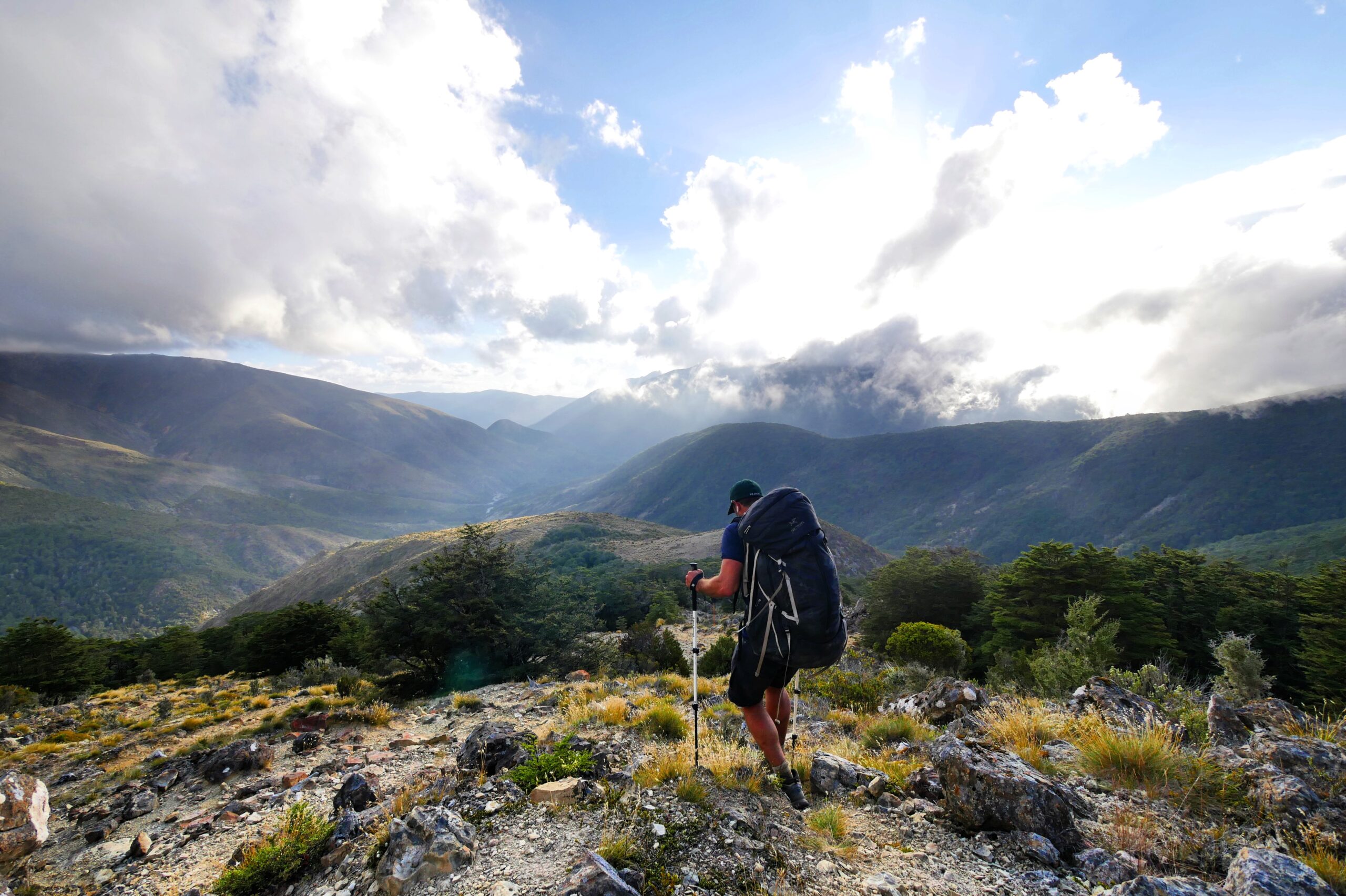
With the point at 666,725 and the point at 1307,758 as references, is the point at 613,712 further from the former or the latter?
the point at 1307,758

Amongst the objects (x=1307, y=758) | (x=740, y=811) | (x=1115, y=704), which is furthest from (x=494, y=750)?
(x=1115, y=704)

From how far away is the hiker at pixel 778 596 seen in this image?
4449mm

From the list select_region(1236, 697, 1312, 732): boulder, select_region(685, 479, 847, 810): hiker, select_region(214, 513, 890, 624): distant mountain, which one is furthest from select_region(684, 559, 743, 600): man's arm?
select_region(214, 513, 890, 624): distant mountain

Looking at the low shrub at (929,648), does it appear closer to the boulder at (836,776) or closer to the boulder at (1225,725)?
the boulder at (1225,725)

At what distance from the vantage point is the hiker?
4.45 m

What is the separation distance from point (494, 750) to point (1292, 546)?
23544 centimetres

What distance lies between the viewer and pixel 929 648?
20828 mm

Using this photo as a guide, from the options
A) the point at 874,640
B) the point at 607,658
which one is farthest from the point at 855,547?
the point at 607,658

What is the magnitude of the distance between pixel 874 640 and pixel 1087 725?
29.8m

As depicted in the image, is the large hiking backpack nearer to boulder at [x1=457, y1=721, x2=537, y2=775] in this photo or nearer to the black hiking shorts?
the black hiking shorts

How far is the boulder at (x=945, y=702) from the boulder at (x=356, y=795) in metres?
7.54

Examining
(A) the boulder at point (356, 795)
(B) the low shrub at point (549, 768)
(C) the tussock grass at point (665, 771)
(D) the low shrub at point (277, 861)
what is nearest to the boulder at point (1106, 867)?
(C) the tussock grass at point (665, 771)

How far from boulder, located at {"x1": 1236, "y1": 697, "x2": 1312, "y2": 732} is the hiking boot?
194 inches

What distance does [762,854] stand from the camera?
393cm
